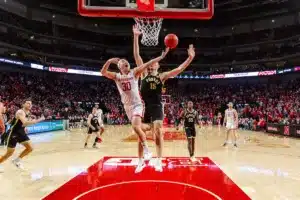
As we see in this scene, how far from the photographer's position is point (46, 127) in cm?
2227

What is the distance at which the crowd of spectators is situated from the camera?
1022 inches

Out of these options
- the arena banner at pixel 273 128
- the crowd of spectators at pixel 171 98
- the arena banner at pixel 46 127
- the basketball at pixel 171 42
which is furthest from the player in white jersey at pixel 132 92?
the arena banner at pixel 273 128

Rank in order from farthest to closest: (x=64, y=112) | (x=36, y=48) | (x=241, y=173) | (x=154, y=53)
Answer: (x=154, y=53) < (x=36, y=48) < (x=64, y=112) < (x=241, y=173)

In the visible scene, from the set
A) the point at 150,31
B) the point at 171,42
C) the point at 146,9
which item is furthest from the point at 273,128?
the point at 171,42

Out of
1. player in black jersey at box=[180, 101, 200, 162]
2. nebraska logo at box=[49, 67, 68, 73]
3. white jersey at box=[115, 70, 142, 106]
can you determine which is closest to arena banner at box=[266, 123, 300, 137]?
player in black jersey at box=[180, 101, 200, 162]

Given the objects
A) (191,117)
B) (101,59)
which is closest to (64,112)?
(101,59)

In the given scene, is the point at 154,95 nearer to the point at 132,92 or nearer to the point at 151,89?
the point at 151,89

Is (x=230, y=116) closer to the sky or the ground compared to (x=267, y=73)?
closer to the ground

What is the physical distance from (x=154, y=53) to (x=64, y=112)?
1581cm

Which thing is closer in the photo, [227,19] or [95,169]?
[95,169]

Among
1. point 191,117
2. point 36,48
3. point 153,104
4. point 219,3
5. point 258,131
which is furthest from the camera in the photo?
point 219,3

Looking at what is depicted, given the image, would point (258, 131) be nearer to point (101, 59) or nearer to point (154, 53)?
point (154, 53)

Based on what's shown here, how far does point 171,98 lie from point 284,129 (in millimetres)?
19387

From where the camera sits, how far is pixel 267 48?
34812 mm
